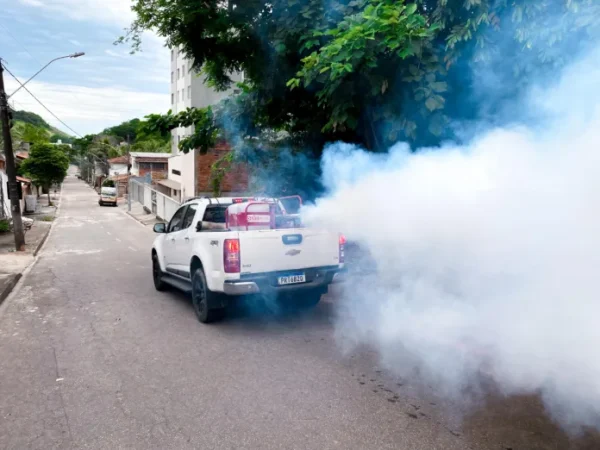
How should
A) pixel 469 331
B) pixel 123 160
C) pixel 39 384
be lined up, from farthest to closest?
1. pixel 123 160
2. pixel 469 331
3. pixel 39 384

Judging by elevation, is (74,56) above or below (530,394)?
above

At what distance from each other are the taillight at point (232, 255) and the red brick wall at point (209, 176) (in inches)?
731

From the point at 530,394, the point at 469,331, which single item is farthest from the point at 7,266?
the point at 530,394

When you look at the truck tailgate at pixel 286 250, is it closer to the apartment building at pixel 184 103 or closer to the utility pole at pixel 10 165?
the utility pole at pixel 10 165

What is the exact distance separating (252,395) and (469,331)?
2.63m

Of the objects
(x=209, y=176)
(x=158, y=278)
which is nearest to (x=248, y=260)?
(x=158, y=278)

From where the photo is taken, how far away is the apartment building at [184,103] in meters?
27.5

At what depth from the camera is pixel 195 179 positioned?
26484mm

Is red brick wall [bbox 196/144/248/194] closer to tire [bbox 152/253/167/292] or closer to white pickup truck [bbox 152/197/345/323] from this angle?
tire [bbox 152/253/167/292]

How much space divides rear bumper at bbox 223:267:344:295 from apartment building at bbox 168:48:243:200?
70.2 ft

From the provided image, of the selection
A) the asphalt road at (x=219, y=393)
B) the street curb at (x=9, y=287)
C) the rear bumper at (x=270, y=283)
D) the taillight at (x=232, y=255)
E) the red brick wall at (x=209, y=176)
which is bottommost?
the street curb at (x=9, y=287)

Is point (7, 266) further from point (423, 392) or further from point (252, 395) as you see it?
point (423, 392)

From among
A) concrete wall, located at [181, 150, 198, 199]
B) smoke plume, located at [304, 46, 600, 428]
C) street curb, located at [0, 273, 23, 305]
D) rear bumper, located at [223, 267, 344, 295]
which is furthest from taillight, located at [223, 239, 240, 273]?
concrete wall, located at [181, 150, 198, 199]

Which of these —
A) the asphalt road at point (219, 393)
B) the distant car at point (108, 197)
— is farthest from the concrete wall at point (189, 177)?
the asphalt road at point (219, 393)
